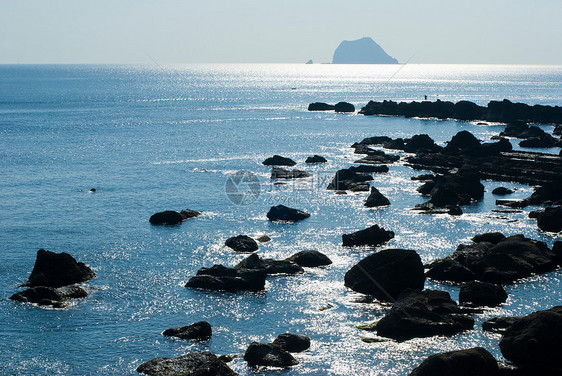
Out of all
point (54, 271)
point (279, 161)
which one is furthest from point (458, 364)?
point (279, 161)

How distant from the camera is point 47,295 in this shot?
182 ft

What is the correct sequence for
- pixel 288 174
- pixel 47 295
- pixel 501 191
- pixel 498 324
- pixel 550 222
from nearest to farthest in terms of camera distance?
pixel 498 324 < pixel 47 295 < pixel 550 222 < pixel 501 191 < pixel 288 174

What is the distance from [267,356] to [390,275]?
17.1 meters

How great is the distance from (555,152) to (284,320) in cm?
10652

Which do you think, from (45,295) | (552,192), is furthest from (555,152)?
(45,295)

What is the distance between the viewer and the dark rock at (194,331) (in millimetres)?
47844

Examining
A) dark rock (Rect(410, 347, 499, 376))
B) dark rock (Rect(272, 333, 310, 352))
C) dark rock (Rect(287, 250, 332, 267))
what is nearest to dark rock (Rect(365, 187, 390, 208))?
dark rock (Rect(287, 250, 332, 267))

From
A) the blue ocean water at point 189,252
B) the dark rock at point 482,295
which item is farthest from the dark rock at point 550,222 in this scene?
the dark rock at point 482,295

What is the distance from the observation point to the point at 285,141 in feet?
550

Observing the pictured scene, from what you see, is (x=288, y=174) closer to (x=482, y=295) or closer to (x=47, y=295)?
(x=482, y=295)

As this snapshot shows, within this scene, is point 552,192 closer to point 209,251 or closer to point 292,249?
point 292,249

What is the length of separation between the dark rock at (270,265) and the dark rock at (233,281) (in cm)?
173

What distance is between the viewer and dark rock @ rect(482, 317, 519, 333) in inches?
1925

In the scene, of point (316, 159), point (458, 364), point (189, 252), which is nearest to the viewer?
point (458, 364)
